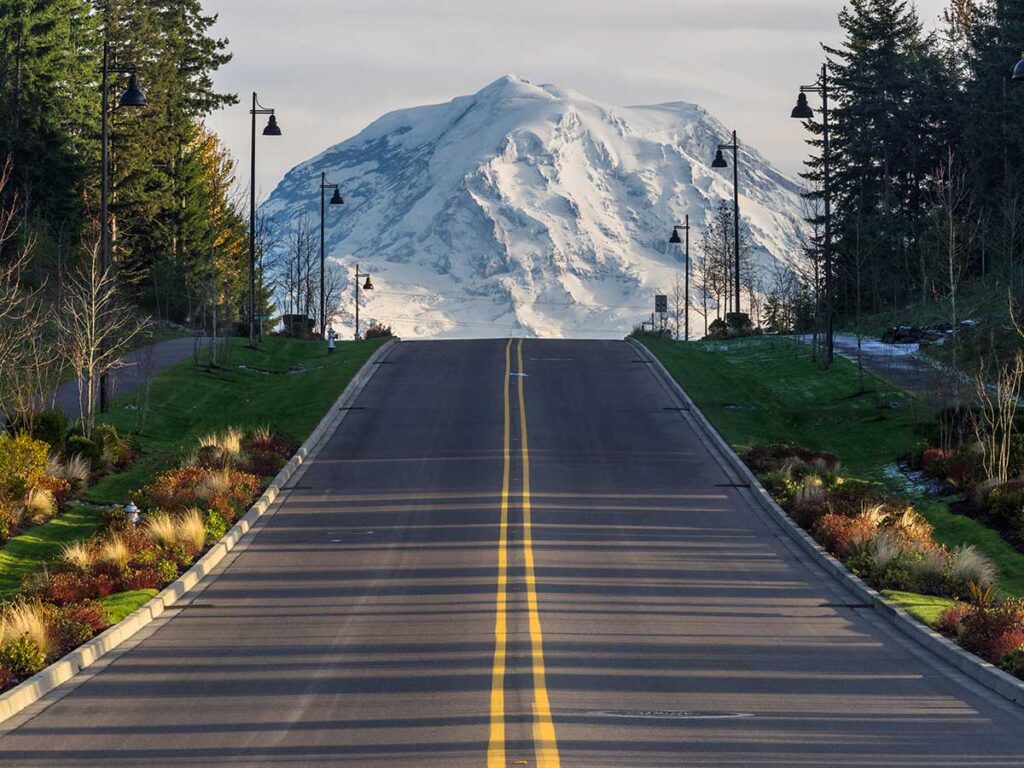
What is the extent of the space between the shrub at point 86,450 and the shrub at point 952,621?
18819 millimetres

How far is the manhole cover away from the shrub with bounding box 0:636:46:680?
5.57 meters

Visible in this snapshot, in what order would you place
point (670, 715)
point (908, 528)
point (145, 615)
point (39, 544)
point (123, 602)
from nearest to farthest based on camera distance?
point (670, 715)
point (145, 615)
point (123, 602)
point (908, 528)
point (39, 544)

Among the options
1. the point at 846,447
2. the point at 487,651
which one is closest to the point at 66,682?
the point at 487,651

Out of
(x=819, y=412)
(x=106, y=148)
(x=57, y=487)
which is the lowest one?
(x=57, y=487)

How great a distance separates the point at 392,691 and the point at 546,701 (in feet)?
4.92

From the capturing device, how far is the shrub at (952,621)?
16.9 metres

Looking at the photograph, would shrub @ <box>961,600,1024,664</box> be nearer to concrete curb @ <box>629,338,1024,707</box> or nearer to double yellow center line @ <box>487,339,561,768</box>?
concrete curb @ <box>629,338,1024,707</box>

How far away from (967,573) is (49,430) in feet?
62.1

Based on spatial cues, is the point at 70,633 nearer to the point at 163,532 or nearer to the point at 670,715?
the point at 163,532

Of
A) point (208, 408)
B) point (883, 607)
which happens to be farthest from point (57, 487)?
point (883, 607)

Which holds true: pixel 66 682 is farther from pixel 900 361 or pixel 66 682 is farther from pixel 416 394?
pixel 900 361

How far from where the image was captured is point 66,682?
14.7 metres

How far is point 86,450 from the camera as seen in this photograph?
30.9 metres

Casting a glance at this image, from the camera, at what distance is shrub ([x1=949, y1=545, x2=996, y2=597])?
20.4 metres
